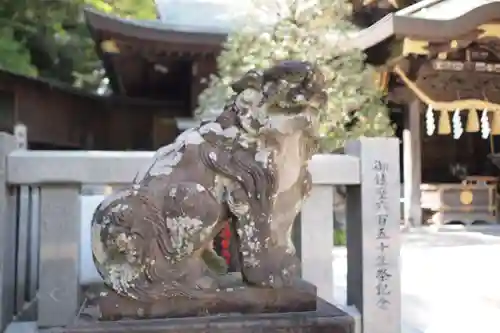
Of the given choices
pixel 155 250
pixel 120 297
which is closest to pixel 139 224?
pixel 155 250

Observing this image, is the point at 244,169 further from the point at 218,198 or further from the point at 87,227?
the point at 87,227

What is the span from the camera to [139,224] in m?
1.85

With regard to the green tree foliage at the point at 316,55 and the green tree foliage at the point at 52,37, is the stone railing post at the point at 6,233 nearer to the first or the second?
the green tree foliage at the point at 316,55

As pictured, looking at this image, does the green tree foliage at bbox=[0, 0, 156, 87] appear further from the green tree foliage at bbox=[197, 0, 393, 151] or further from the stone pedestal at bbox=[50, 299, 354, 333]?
the stone pedestal at bbox=[50, 299, 354, 333]

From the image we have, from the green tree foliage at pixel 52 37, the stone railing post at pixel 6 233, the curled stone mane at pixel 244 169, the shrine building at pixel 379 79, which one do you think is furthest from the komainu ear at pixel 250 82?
the green tree foliage at pixel 52 37

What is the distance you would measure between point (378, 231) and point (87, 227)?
1519 millimetres

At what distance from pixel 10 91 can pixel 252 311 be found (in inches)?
325

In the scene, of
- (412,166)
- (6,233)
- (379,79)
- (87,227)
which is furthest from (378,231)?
(412,166)

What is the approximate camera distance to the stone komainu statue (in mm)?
1858

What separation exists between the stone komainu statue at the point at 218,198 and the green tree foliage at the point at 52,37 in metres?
8.05

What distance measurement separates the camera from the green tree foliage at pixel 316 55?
20.6 feet

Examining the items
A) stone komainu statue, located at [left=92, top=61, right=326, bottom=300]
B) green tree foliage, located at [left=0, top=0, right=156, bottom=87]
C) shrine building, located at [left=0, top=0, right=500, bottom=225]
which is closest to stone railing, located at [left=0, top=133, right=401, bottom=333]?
stone komainu statue, located at [left=92, top=61, right=326, bottom=300]

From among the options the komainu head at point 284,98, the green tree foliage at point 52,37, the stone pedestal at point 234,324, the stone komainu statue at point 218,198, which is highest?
the green tree foliage at point 52,37

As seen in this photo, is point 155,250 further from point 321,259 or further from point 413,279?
point 413,279
